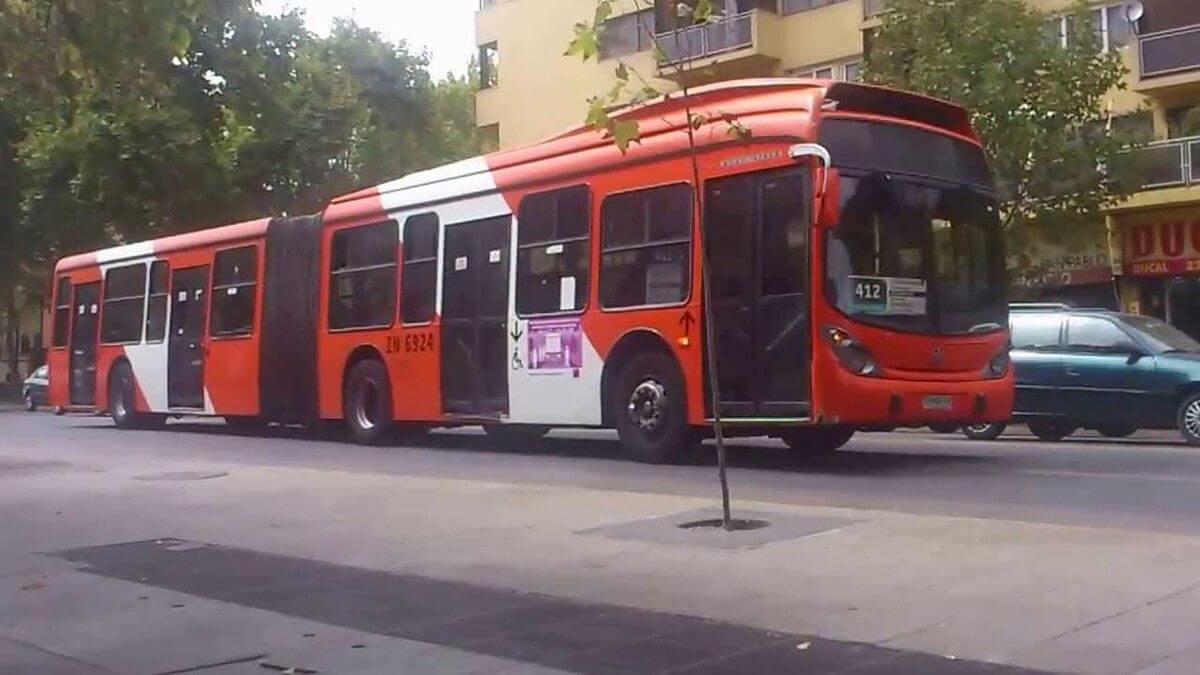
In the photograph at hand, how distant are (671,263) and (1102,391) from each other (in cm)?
651

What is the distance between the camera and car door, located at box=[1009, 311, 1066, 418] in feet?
59.6

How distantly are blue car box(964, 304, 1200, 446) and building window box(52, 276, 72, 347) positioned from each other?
55.8ft

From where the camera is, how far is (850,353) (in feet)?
42.4

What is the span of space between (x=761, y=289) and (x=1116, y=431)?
7.74 m

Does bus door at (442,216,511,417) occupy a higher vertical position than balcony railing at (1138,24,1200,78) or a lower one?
lower

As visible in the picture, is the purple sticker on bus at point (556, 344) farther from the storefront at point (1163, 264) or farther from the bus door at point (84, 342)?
the storefront at point (1163, 264)

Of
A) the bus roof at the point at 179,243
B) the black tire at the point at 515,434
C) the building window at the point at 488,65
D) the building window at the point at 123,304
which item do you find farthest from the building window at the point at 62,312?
the building window at the point at 488,65

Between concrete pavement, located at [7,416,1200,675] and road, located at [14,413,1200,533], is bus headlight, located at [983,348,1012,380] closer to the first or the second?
road, located at [14,413,1200,533]

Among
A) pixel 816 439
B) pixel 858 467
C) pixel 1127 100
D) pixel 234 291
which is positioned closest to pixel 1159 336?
pixel 816 439

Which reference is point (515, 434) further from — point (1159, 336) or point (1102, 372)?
point (1159, 336)

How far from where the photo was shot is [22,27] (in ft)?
40.4

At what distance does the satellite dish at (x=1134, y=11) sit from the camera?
96.4 ft

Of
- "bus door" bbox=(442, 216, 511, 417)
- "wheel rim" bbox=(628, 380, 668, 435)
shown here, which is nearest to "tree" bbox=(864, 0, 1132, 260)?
"bus door" bbox=(442, 216, 511, 417)

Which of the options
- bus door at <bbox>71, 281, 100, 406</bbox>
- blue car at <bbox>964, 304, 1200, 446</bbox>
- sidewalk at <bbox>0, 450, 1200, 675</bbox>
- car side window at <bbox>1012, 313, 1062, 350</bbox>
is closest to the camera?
sidewalk at <bbox>0, 450, 1200, 675</bbox>
